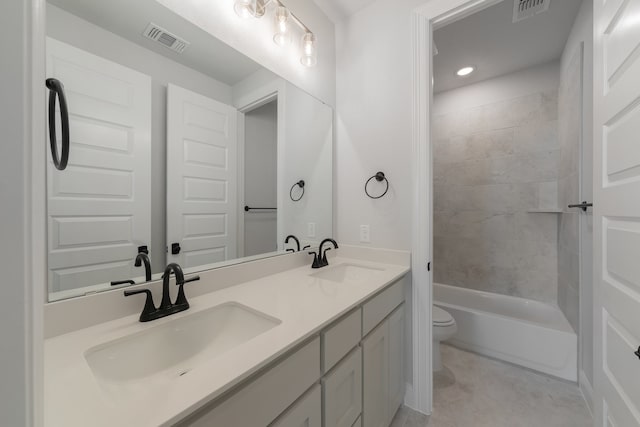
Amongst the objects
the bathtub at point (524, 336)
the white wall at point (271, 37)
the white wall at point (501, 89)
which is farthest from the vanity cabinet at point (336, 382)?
the white wall at point (501, 89)

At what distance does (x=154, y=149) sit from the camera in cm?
95

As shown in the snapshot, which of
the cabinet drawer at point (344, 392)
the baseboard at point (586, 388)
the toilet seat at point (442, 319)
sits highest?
the cabinet drawer at point (344, 392)

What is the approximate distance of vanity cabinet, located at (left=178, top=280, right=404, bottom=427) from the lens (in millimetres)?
562

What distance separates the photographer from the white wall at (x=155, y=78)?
0.77m

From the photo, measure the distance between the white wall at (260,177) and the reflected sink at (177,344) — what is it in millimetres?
415

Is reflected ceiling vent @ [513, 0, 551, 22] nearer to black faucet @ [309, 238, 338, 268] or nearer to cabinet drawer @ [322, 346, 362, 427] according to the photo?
black faucet @ [309, 238, 338, 268]

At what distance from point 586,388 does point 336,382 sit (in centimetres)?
180

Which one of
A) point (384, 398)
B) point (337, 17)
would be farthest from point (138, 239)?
point (337, 17)

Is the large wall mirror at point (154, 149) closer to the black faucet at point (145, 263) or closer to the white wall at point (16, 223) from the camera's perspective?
the black faucet at point (145, 263)

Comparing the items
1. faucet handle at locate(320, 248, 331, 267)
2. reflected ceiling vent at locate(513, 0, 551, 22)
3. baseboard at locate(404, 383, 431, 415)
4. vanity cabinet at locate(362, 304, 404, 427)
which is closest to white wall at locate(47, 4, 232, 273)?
faucet handle at locate(320, 248, 331, 267)

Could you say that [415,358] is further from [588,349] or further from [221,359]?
[221,359]

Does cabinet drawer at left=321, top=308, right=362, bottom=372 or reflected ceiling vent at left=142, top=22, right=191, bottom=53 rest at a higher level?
reflected ceiling vent at left=142, top=22, right=191, bottom=53

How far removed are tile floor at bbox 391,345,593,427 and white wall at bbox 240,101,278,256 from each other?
4.09ft

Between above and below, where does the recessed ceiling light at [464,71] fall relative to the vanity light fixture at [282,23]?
above
